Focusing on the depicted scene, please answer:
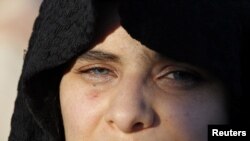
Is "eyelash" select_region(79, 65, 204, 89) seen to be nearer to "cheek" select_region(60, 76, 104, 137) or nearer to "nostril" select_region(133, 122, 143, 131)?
"cheek" select_region(60, 76, 104, 137)

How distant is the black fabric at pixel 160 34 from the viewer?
2.06 metres

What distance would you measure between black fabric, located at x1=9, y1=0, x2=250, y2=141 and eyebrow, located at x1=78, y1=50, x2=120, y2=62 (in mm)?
32

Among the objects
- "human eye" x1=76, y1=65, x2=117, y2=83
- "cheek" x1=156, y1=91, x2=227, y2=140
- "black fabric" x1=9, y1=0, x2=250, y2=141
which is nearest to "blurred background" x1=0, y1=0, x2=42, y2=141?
"black fabric" x1=9, y1=0, x2=250, y2=141

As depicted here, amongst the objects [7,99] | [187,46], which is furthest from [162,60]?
[7,99]

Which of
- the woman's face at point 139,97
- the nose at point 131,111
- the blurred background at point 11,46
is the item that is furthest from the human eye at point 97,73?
the blurred background at point 11,46

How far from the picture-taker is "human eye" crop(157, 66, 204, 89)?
2.18 meters

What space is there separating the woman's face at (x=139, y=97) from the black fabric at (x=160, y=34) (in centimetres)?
8

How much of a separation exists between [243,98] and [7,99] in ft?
4.24

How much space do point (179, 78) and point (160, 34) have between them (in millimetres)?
215

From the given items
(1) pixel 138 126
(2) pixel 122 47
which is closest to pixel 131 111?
(1) pixel 138 126

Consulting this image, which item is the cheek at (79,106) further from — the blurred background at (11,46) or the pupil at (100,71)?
the blurred background at (11,46)

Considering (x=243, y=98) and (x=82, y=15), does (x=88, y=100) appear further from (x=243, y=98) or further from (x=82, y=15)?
(x=243, y=98)

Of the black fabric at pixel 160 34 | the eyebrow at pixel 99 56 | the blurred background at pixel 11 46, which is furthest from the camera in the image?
the blurred background at pixel 11 46

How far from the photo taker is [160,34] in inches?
80.5
